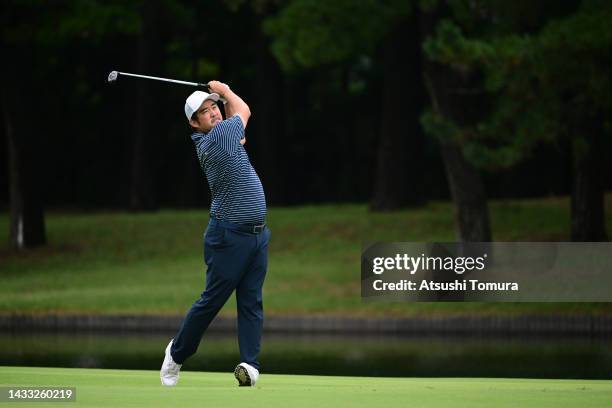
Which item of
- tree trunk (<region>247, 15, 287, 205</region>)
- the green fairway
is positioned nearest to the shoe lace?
the green fairway

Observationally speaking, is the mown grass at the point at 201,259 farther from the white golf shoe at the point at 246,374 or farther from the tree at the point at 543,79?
the white golf shoe at the point at 246,374

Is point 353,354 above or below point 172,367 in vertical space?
below

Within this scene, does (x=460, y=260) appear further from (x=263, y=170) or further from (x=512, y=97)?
(x=263, y=170)

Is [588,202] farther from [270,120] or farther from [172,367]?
[172,367]

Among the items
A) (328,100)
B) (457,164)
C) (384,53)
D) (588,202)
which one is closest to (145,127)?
(384,53)

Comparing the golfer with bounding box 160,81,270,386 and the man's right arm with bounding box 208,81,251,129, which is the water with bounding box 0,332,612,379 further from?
the man's right arm with bounding box 208,81,251,129

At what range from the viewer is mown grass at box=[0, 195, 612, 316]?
67.4 ft

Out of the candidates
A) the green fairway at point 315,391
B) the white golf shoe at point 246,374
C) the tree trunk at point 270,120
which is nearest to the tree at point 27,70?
the tree trunk at point 270,120

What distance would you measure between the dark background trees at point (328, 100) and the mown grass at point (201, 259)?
1149 millimetres

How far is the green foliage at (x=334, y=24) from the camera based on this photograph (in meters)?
23.7

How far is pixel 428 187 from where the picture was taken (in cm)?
4162

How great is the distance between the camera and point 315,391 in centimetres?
816

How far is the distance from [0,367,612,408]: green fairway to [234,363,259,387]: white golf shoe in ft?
0.24

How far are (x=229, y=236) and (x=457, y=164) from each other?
16.2 m
